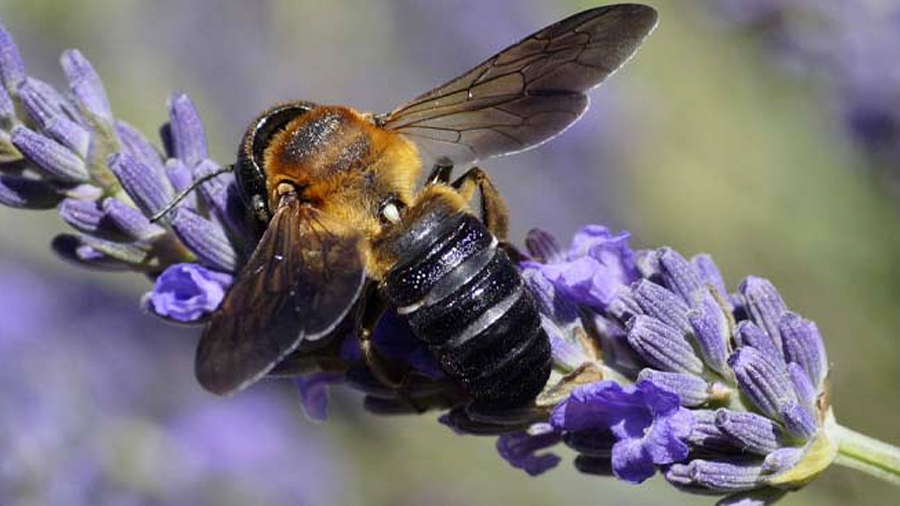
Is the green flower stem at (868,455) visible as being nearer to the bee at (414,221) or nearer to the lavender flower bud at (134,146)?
the bee at (414,221)

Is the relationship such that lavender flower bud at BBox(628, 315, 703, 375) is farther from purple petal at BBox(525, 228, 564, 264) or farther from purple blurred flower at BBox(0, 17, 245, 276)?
purple blurred flower at BBox(0, 17, 245, 276)

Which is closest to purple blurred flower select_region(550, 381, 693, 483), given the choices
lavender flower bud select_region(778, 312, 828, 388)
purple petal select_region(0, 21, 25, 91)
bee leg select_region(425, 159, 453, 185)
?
lavender flower bud select_region(778, 312, 828, 388)

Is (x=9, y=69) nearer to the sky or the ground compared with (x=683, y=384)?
nearer to the sky

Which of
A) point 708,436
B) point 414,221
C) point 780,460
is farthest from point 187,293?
point 780,460

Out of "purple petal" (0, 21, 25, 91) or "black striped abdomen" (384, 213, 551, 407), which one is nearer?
"black striped abdomen" (384, 213, 551, 407)

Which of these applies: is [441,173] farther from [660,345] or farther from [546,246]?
[660,345]

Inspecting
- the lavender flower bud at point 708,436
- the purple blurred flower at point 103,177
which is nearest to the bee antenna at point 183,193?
the purple blurred flower at point 103,177

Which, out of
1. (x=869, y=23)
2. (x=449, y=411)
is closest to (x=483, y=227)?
(x=449, y=411)

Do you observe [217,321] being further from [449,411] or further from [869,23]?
[869,23]
